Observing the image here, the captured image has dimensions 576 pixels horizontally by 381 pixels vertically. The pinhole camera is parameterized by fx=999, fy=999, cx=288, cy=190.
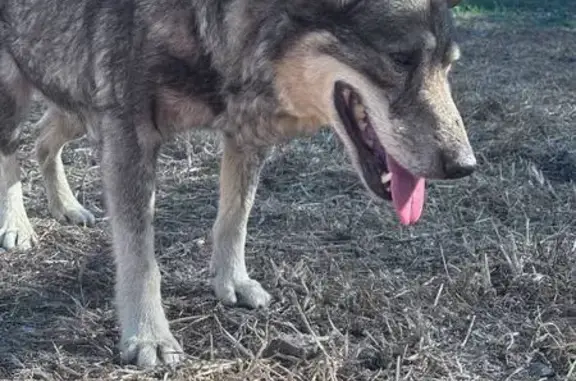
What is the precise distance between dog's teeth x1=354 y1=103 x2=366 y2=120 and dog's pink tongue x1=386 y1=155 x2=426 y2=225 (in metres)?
0.17

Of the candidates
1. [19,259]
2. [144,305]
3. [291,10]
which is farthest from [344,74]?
[19,259]

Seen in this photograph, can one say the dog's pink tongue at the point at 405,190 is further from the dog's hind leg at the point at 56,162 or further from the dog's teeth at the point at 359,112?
the dog's hind leg at the point at 56,162

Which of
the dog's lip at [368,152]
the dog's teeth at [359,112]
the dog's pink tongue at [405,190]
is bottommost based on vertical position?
the dog's pink tongue at [405,190]

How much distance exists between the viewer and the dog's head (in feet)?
11.0

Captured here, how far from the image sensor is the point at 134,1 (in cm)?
373

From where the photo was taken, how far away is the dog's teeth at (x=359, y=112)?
3.50 meters

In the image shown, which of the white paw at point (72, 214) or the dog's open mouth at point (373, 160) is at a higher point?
the dog's open mouth at point (373, 160)

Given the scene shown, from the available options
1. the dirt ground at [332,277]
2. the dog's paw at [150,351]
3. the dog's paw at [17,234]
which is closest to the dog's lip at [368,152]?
the dirt ground at [332,277]

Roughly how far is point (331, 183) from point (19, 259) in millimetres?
1904

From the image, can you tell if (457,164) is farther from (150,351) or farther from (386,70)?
(150,351)

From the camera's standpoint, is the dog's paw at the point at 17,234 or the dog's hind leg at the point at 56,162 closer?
the dog's paw at the point at 17,234

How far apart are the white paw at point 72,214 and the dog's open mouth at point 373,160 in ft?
6.68

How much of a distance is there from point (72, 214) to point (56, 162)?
0.31m

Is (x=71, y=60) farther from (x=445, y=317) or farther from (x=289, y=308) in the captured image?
(x=445, y=317)
